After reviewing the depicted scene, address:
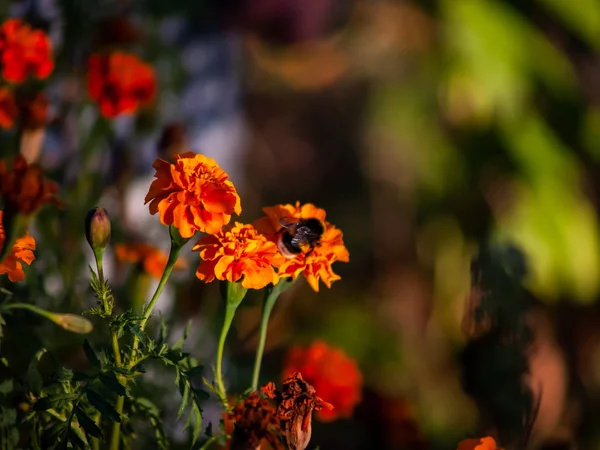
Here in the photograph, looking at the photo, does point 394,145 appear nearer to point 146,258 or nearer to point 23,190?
point 146,258

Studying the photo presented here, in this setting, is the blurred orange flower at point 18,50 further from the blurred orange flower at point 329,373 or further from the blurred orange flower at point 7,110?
the blurred orange flower at point 329,373

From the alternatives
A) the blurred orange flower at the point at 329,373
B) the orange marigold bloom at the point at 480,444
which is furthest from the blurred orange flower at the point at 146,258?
the orange marigold bloom at the point at 480,444

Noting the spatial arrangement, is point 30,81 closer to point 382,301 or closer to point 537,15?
point 382,301

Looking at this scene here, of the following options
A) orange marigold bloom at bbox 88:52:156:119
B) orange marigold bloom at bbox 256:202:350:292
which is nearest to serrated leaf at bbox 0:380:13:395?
orange marigold bloom at bbox 256:202:350:292

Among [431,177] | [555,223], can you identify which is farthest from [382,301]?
[555,223]

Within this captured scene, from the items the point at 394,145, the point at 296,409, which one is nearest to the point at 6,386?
the point at 296,409

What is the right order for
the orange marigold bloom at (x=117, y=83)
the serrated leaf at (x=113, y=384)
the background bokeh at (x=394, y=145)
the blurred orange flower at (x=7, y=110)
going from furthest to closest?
the background bokeh at (x=394, y=145) → the orange marigold bloom at (x=117, y=83) → the blurred orange flower at (x=7, y=110) → the serrated leaf at (x=113, y=384)
